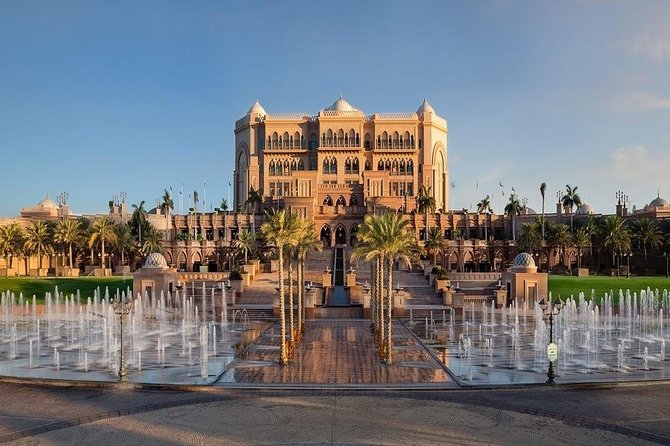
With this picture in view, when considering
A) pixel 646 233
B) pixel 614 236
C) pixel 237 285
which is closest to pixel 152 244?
pixel 237 285

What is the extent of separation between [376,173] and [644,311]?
168 feet

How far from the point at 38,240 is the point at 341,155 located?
43674mm

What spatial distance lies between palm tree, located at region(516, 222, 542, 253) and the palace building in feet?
67.3

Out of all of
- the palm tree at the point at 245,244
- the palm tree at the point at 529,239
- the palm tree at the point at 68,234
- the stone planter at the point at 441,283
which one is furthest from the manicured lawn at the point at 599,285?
the palm tree at the point at 68,234

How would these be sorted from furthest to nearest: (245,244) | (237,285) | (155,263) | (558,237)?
1. (558,237)
2. (245,244)
3. (155,263)
4. (237,285)

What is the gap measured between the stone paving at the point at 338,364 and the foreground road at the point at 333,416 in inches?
57.2

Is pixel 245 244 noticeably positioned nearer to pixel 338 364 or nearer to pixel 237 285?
pixel 237 285

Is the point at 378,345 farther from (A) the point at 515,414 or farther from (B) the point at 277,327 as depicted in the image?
(A) the point at 515,414

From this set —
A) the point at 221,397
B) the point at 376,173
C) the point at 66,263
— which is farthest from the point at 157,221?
the point at 221,397

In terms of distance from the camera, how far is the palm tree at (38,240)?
214 ft

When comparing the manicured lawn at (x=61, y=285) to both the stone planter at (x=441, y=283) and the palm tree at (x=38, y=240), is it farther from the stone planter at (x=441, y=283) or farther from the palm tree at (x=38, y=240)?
the stone planter at (x=441, y=283)

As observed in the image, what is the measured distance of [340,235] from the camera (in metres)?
82.9

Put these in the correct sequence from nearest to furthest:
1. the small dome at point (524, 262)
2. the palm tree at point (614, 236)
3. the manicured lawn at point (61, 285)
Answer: the small dome at point (524, 262)
the manicured lawn at point (61, 285)
the palm tree at point (614, 236)

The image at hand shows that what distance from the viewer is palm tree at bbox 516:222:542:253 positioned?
223 feet
